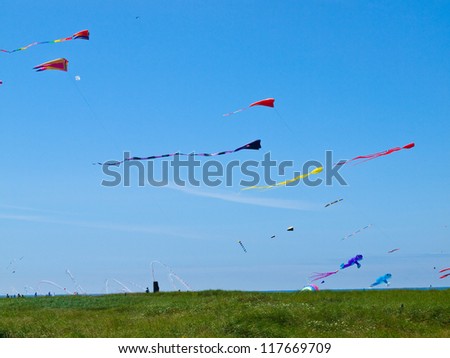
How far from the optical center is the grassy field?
22.1 metres

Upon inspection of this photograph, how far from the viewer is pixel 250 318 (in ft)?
75.0

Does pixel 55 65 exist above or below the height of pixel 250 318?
above

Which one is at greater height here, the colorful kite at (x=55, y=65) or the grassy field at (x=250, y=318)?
the colorful kite at (x=55, y=65)

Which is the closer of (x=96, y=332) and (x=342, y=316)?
(x=96, y=332)

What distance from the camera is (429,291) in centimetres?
3281

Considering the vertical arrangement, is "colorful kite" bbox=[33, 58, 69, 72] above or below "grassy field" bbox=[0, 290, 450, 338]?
above

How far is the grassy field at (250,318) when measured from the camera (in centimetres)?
2208
